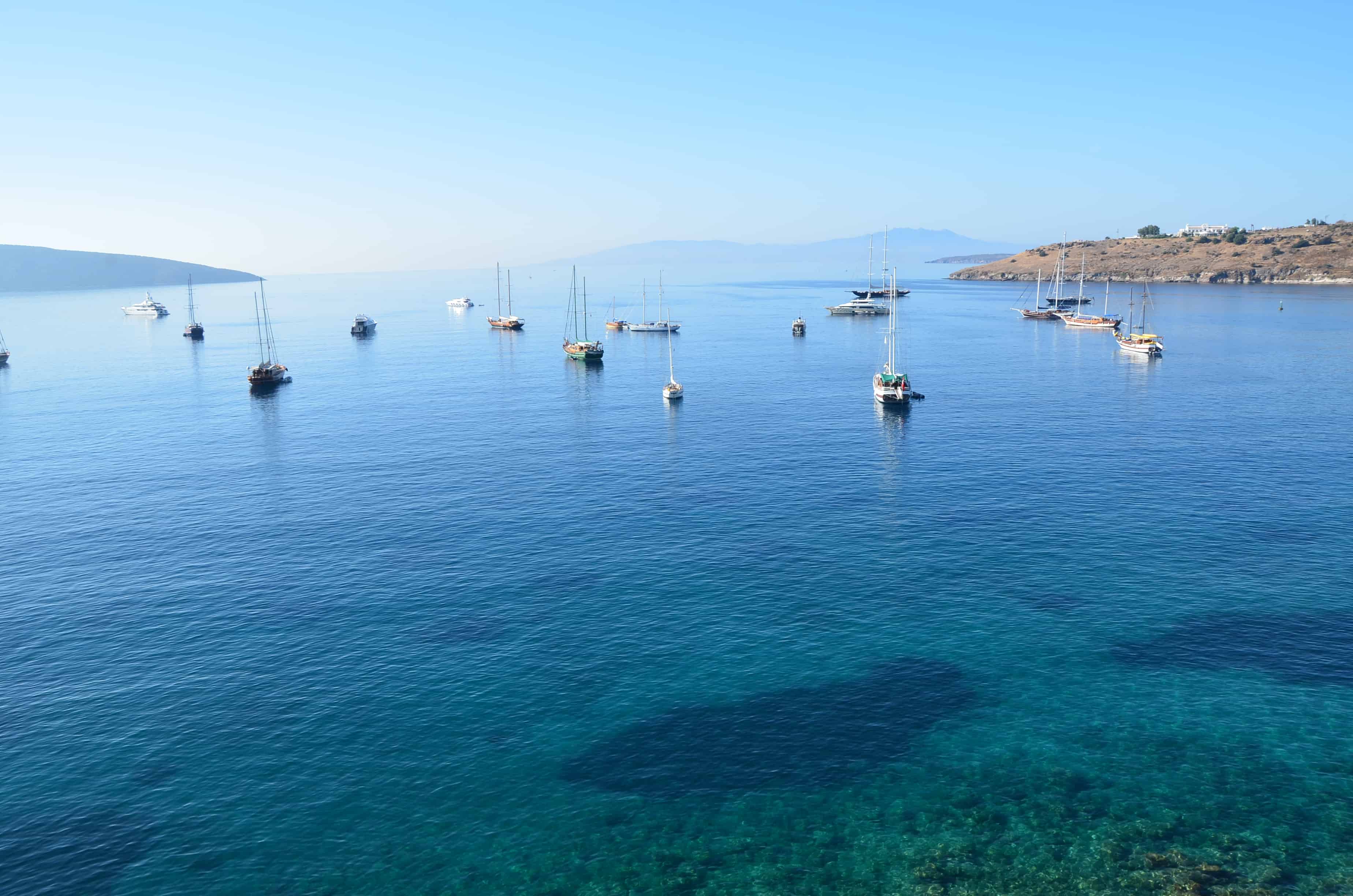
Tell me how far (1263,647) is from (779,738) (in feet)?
120

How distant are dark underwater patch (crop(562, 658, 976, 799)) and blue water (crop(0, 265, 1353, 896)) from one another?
0.22 m

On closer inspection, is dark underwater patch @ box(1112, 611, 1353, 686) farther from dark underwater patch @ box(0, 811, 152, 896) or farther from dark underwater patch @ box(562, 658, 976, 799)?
dark underwater patch @ box(0, 811, 152, 896)

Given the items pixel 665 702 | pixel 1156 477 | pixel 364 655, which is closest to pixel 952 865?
pixel 665 702

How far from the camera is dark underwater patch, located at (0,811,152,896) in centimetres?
4009

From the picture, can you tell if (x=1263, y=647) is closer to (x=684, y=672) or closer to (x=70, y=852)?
(x=684, y=672)

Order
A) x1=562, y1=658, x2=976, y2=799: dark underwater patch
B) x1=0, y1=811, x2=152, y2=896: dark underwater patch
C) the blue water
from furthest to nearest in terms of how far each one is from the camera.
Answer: x1=562, y1=658, x2=976, y2=799: dark underwater patch, the blue water, x1=0, y1=811, x2=152, y2=896: dark underwater patch

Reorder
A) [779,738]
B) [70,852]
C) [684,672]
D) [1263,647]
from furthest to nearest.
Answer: [1263,647] → [684,672] → [779,738] → [70,852]

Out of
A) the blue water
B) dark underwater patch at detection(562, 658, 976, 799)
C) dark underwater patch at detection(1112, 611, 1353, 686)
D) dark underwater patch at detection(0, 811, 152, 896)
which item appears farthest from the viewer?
dark underwater patch at detection(1112, 611, 1353, 686)

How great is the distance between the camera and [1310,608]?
215 ft

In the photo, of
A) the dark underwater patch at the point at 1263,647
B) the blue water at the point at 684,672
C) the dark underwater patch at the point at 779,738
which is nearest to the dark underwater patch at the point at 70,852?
the blue water at the point at 684,672

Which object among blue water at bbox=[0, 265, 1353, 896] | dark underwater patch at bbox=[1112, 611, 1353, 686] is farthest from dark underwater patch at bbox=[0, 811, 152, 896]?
dark underwater patch at bbox=[1112, 611, 1353, 686]

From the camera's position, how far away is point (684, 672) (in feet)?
192

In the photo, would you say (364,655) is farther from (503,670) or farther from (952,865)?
(952,865)

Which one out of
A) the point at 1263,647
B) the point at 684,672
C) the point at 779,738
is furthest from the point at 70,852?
the point at 1263,647
